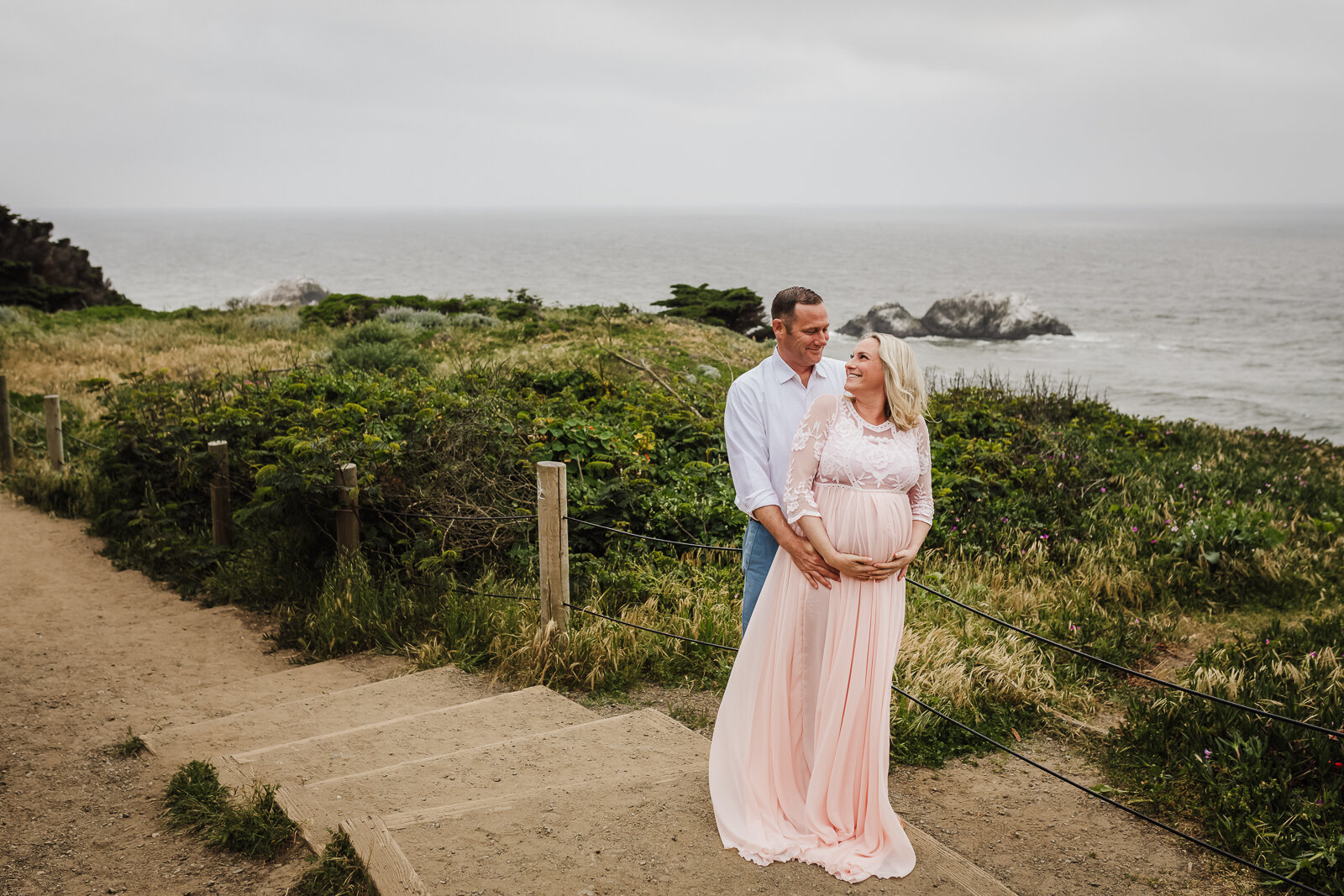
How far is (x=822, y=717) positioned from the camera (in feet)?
11.7

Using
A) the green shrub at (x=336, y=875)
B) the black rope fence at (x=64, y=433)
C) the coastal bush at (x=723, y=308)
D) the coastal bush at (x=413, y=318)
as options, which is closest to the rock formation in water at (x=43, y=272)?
the coastal bush at (x=413, y=318)

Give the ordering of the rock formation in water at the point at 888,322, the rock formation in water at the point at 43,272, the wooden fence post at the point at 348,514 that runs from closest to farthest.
A: the wooden fence post at the point at 348,514
the rock formation in water at the point at 43,272
the rock formation in water at the point at 888,322

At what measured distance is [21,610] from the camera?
25.7ft

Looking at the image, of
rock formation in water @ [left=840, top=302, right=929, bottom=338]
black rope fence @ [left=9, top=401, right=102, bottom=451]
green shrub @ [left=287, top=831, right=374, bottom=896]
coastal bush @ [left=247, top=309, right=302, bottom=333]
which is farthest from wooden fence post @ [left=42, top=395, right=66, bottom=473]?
rock formation in water @ [left=840, top=302, right=929, bottom=338]

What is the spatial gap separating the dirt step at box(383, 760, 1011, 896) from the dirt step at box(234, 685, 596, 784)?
1.02 metres

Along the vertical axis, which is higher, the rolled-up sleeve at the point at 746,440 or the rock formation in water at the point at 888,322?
the rolled-up sleeve at the point at 746,440

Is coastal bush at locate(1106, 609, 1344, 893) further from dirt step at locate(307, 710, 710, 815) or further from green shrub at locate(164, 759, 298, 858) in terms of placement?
green shrub at locate(164, 759, 298, 858)

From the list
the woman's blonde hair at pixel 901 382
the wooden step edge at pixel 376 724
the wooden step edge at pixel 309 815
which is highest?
the woman's blonde hair at pixel 901 382

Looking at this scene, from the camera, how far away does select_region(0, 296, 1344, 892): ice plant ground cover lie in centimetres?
504

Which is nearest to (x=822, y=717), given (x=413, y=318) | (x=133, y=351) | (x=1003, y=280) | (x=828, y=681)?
(x=828, y=681)

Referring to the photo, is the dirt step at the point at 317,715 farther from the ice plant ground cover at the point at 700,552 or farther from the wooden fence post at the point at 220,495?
the wooden fence post at the point at 220,495

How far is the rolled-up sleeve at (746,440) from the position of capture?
12.4ft

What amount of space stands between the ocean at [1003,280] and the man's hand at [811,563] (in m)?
16.3

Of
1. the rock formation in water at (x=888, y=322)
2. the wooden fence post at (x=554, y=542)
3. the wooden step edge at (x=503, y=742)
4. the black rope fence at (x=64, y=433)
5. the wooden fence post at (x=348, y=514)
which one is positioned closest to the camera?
the wooden step edge at (x=503, y=742)
